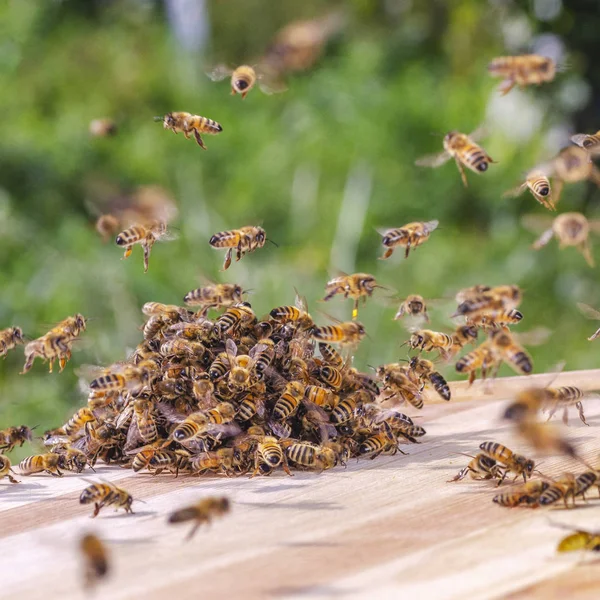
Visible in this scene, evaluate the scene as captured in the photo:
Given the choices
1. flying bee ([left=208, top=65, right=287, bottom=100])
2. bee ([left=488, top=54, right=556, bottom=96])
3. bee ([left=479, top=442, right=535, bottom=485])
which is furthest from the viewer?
bee ([left=488, top=54, right=556, bottom=96])

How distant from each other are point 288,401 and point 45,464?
1.04 meters

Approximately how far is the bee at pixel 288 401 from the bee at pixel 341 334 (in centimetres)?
26

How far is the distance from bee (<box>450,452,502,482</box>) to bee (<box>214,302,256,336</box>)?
120cm

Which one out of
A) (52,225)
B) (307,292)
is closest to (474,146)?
(307,292)

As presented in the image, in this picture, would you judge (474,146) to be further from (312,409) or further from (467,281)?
(467,281)

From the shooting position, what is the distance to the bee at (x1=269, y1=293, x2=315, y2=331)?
446 cm

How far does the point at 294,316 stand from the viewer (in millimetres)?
4508

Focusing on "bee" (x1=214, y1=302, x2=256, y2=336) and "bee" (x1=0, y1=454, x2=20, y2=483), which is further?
"bee" (x1=214, y1=302, x2=256, y2=336)

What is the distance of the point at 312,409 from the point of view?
13.8 feet

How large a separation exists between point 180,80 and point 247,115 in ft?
3.53

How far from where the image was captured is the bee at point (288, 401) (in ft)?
13.3

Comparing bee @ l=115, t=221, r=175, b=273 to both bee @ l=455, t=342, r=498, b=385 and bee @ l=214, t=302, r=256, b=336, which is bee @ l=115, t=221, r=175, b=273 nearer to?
bee @ l=214, t=302, r=256, b=336

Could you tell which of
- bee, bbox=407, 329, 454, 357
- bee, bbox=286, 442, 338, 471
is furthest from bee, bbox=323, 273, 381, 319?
bee, bbox=286, 442, 338, 471

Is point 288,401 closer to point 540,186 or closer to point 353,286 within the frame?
point 353,286
